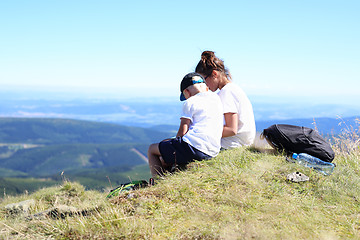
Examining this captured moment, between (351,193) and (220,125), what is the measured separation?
235cm

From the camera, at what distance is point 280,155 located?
5.84 meters

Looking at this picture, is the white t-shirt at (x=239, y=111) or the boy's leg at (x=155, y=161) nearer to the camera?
the boy's leg at (x=155, y=161)

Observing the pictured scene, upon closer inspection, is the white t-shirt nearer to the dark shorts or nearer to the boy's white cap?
the boy's white cap

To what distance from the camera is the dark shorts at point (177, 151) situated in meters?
5.08

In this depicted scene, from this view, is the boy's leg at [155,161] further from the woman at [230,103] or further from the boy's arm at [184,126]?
the woman at [230,103]

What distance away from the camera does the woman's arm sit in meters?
5.68

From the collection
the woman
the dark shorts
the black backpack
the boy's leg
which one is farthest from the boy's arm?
the black backpack

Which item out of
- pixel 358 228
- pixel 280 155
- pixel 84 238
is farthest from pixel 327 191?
pixel 84 238

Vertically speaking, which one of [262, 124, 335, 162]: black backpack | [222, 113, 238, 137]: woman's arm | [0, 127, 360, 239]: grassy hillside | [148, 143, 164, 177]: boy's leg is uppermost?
[222, 113, 238, 137]: woman's arm

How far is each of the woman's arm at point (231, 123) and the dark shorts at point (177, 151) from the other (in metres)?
0.84

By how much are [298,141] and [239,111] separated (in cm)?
127

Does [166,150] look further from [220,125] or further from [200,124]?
[220,125]

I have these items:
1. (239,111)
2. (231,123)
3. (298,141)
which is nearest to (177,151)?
(231,123)

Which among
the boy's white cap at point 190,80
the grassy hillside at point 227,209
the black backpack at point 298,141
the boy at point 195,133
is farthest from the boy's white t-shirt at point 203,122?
the black backpack at point 298,141
